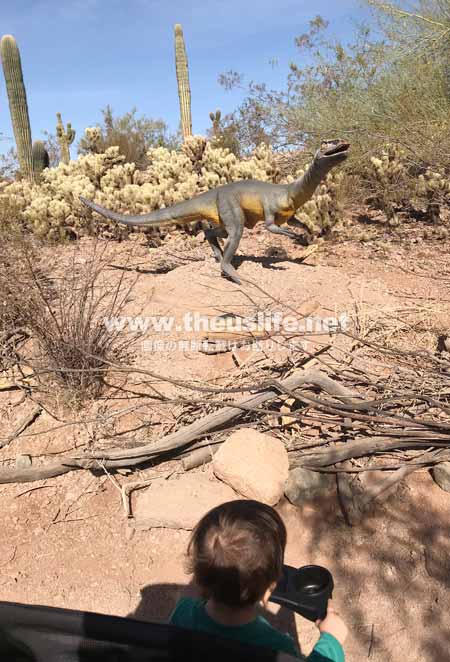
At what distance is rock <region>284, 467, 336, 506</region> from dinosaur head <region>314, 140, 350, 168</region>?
282 centimetres

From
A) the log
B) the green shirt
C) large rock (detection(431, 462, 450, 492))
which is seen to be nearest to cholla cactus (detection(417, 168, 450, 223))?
the log

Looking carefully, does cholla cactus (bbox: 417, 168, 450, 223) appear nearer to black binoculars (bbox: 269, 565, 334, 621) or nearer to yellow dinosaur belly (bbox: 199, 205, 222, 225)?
yellow dinosaur belly (bbox: 199, 205, 222, 225)

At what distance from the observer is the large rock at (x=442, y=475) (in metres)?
2.61

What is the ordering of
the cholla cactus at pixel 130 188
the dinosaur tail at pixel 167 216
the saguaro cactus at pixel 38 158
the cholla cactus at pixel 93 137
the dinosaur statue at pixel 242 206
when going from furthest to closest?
the saguaro cactus at pixel 38 158 → the cholla cactus at pixel 93 137 → the cholla cactus at pixel 130 188 → the dinosaur tail at pixel 167 216 → the dinosaur statue at pixel 242 206

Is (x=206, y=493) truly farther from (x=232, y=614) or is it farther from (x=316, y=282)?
(x=316, y=282)

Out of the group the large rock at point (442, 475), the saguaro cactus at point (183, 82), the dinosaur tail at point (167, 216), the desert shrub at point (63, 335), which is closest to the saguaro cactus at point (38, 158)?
the saguaro cactus at point (183, 82)

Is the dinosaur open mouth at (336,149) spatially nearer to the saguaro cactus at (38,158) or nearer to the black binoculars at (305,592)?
the black binoculars at (305,592)

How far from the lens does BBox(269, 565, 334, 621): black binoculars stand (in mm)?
1452

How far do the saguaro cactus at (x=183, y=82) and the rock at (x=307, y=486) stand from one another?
1209 cm

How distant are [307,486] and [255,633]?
1484 millimetres

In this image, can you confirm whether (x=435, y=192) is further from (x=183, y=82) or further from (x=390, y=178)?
(x=183, y=82)

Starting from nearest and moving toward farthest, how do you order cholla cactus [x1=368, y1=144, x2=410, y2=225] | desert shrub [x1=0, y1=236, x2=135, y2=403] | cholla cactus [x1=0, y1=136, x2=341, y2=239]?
desert shrub [x1=0, y1=236, x2=135, y2=403] → cholla cactus [x1=0, y1=136, x2=341, y2=239] → cholla cactus [x1=368, y1=144, x2=410, y2=225]

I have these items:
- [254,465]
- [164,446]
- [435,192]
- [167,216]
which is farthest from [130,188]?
[254,465]

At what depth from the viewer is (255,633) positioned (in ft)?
4.15
